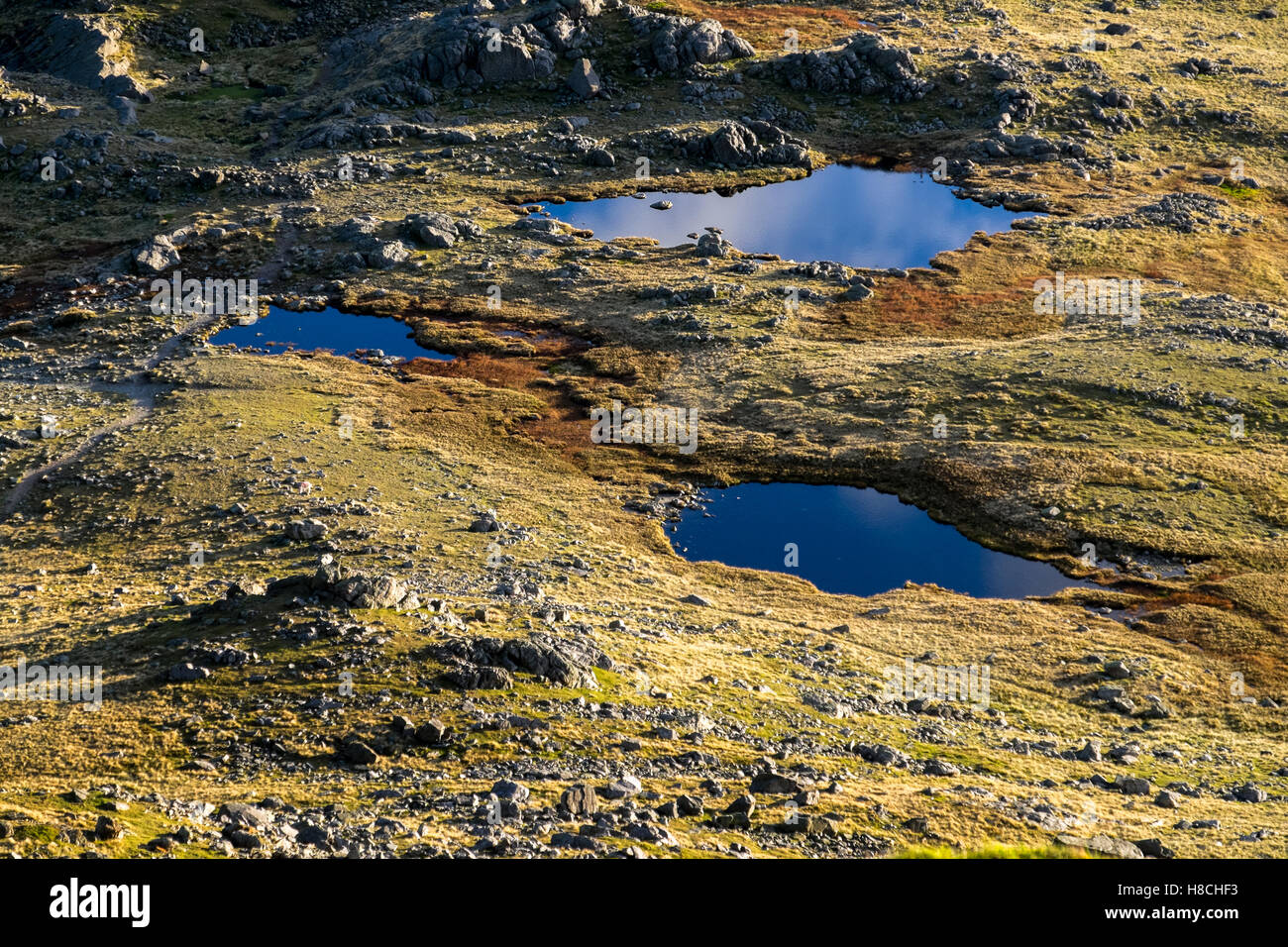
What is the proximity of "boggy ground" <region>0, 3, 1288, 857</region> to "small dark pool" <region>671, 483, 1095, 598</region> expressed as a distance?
1378 millimetres

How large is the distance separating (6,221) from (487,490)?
54.8 metres

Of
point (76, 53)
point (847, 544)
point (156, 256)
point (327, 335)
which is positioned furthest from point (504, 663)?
point (76, 53)

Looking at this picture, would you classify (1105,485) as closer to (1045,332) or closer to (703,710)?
(1045,332)

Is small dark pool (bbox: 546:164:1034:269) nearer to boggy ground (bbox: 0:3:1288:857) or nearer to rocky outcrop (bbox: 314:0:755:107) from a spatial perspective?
boggy ground (bbox: 0:3:1288:857)

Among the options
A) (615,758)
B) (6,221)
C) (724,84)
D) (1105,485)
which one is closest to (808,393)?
(1105,485)

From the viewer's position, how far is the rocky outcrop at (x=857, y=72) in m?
108

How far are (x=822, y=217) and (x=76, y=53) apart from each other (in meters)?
75.3

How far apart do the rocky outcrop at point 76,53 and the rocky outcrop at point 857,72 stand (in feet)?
206

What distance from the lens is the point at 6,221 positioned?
8262cm

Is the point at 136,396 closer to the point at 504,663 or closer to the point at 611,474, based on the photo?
the point at 611,474

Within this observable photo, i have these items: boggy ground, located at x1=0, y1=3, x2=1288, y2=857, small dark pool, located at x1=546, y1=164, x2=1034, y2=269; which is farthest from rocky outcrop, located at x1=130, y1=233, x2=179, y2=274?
small dark pool, located at x1=546, y1=164, x2=1034, y2=269

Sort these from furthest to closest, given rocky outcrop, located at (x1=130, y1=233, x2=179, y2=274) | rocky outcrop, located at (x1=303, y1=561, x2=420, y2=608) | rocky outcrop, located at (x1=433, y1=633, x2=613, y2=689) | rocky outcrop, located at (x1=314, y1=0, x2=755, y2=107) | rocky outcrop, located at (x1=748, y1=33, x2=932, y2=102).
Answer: rocky outcrop, located at (x1=748, y1=33, x2=932, y2=102) → rocky outcrop, located at (x1=314, y1=0, x2=755, y2=107) → rocky outcrop, located at (x1=130, y1=233, x2=179, y2=274) → rocky outcrop, located at (x1=303, y1=561, x2=420, y2=608) → rocky outcrop, located at (x1=433, y1=633, x2=613, y2=689)

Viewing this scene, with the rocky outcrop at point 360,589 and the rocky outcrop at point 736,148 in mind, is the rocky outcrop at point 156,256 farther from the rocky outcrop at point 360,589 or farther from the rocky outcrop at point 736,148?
the rocky outcrop at point 360,589

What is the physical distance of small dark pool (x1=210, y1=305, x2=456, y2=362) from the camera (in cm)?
7012
